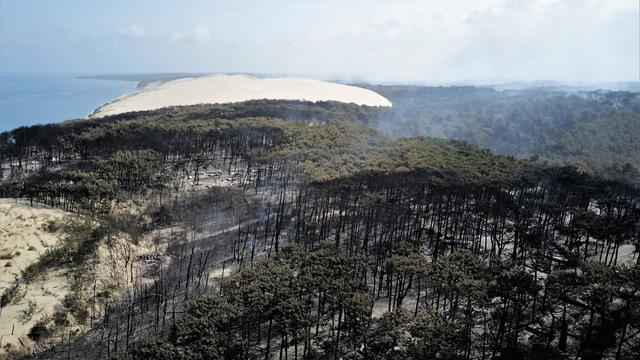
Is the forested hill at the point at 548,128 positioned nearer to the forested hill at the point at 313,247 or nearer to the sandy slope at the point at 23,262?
the forested hill at the point at 313,247

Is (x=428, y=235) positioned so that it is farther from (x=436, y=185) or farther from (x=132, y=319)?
(x=132, y=319)

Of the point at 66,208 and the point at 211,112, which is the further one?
the point at 211,112

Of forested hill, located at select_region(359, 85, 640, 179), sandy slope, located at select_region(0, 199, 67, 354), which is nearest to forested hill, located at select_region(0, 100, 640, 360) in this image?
sandy slope, located at select_region(0, 199, 67, 354)

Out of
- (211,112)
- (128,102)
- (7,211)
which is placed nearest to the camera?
(7,211)

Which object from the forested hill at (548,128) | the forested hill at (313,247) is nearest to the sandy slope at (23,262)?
the forested hill at (313,247)

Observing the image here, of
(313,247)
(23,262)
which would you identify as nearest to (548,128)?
(313,247)

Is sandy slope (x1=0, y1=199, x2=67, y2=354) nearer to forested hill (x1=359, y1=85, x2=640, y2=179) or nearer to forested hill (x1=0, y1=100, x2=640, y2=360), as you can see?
forested hill (x1=0, y1=100, x2=640, y2=360)

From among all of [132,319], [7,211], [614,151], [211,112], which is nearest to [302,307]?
[132,319]
